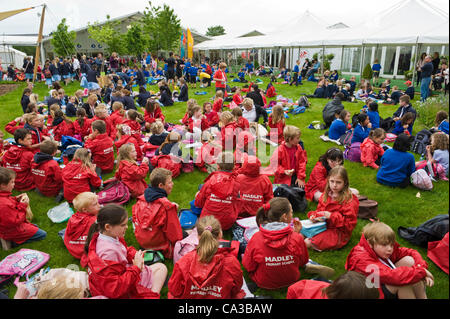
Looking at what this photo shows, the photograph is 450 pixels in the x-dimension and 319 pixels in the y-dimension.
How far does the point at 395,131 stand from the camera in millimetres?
8539

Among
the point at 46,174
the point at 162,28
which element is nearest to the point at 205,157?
the point at 46,174

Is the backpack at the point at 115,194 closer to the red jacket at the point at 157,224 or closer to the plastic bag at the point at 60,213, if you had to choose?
the plastic bag at the point at 60,213

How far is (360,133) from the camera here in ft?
24.7

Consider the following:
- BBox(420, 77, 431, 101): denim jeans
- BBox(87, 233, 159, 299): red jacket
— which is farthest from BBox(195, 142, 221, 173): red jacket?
BBox(420, 77, 431, 101): denim jeans

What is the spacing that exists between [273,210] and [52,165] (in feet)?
14.2

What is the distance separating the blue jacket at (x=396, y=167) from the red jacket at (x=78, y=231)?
5341 mm

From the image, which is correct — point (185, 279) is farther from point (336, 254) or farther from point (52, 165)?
point (52, 165)

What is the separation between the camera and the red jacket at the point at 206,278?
2.71 meters

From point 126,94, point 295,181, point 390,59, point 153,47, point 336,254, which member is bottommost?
point 336,254

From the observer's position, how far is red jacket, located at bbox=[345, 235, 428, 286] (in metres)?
2.73

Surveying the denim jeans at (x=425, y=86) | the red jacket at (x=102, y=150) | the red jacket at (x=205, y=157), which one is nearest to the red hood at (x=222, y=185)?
the red jacket at (x=205, y=157)

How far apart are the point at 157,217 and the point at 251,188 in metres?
1.53
